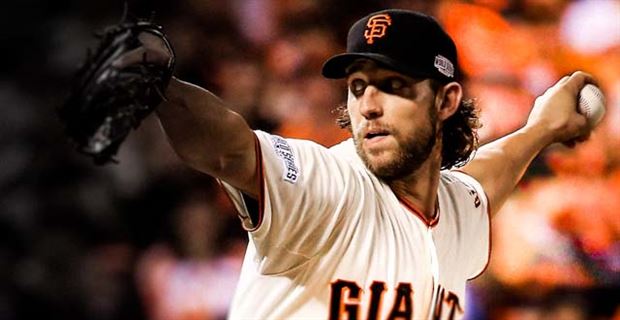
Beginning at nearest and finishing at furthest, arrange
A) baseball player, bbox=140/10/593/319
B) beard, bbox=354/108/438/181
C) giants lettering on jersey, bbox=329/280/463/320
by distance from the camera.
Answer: baseball player, bbox=140/10/593/319
giants lettering on jersey, bbox=329/280/463/320
beard, bbox=354/108/438/181

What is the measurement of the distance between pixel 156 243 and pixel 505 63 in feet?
6.96

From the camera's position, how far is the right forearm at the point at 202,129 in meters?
2.05

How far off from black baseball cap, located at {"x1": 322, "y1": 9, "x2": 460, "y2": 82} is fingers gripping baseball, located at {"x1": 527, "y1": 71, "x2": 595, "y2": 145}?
895 mm

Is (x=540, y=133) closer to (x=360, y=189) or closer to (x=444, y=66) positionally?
(x=444, y=66)

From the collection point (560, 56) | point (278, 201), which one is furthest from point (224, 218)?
point (278, 201)

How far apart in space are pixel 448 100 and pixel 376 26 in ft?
1.06

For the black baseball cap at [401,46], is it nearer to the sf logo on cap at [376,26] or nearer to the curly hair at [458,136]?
the sf logo on cap at [376,26]

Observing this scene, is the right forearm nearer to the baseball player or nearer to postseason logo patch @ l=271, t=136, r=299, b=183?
the baseball player

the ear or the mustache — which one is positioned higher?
the ear

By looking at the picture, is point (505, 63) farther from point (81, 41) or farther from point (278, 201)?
point (278, 201)

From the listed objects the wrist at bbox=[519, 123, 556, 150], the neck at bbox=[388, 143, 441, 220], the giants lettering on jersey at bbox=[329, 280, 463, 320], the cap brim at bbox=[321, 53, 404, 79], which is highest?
the cap brim at bbox=[321, 53, 404, 79]

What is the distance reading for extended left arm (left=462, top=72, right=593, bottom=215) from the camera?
10.6 ft

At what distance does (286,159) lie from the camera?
7.42 feet

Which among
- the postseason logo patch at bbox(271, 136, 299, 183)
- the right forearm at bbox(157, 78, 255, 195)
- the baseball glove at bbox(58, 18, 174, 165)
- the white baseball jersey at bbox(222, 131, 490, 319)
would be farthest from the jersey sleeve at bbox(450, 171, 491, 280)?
the baseball glove at bbox(58, 18, 174, 165)
